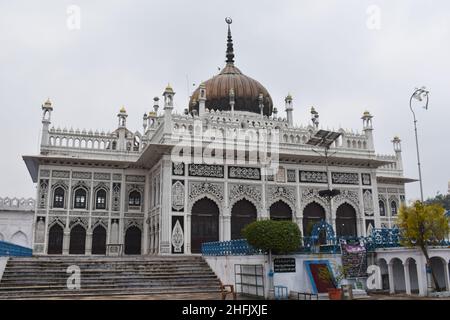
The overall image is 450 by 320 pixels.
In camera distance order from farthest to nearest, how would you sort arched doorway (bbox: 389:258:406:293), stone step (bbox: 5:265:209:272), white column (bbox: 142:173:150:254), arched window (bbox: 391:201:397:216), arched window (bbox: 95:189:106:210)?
arched window (bbox: 391:201:397:216), arched window (bbox: 95:189:106:210), white column (bbox: 142:173:150:254), stone step (bbox: 5:265:209:272), arched doorway (bbox: 389:258:406:293)

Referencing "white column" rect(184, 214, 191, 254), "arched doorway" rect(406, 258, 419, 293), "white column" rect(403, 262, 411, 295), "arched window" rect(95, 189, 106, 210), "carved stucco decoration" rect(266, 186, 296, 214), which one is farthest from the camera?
"arched window" rect(95, 189, 106, 210)

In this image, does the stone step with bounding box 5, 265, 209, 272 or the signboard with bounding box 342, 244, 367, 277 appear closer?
the signboard with bounding box 342, 244, 367, 277

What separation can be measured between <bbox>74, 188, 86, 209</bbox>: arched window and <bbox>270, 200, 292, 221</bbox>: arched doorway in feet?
31.7

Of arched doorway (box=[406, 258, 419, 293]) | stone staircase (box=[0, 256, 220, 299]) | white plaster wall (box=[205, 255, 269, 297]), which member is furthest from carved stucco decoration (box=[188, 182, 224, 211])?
arched doorway (box=[406, 258, 419, 293])

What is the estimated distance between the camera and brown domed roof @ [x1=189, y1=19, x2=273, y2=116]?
1035 inches

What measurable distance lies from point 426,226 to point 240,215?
10.2 meters

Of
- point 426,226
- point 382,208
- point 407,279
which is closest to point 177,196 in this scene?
point 407,279

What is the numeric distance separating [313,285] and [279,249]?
4.77 ft

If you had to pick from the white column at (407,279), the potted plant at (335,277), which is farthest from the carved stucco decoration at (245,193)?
the white column at (407,279)

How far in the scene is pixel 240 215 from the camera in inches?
854

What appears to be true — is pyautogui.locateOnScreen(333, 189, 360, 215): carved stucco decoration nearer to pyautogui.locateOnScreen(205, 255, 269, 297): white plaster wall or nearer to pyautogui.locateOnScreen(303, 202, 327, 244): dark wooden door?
pyautogui.locateOnScreen(303, 202, 327, 244): dark wooden door

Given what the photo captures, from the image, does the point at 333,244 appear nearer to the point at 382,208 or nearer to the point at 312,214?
the point at 312,214
